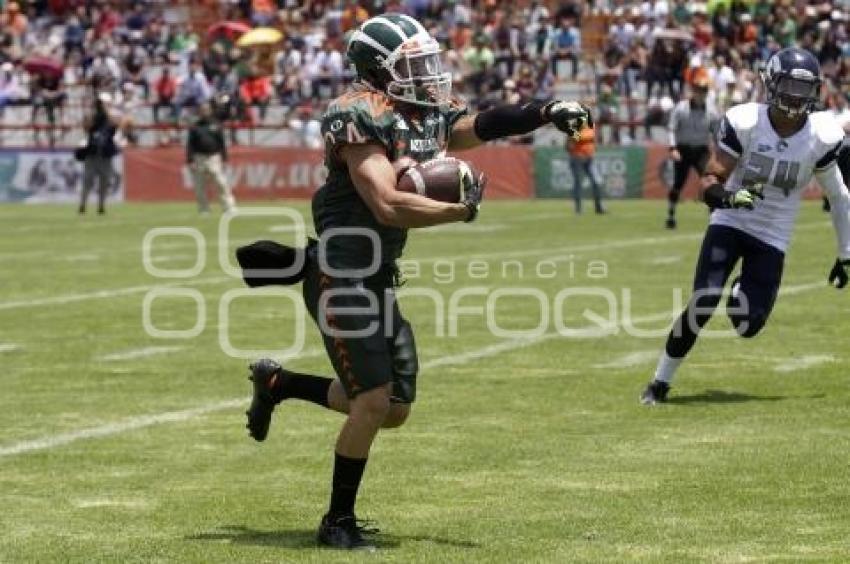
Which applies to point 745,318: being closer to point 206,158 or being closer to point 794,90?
point 794,90

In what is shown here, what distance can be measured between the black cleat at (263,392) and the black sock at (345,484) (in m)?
0.80

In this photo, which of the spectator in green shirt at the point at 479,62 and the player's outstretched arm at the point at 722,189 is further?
the spectator in green shirt at the point at 479,62

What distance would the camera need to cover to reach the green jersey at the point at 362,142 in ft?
19.9

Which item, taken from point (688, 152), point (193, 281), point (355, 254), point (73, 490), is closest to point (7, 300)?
point (193, 281)

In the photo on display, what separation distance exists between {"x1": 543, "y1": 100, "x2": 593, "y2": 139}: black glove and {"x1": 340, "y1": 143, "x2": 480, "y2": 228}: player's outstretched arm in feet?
1.69

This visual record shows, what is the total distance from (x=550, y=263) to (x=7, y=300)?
18.6 feet

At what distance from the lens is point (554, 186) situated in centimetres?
3344

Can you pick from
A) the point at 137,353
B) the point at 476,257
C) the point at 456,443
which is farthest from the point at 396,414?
the point at 476,257

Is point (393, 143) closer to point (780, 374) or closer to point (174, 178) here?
point (780, 374)

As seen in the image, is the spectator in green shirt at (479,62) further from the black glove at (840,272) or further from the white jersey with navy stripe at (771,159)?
the white jersey with navy stripe at (771,159)

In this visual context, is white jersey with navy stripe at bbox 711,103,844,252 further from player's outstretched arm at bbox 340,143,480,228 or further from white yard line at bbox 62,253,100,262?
white yard line at bbox 62,253,100,262

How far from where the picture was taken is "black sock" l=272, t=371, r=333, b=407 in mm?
6719

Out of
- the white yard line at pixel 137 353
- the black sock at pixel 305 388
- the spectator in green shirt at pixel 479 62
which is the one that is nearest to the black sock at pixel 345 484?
the black sock at pixel 305 388

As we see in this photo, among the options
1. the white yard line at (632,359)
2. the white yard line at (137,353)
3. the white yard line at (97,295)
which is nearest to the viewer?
the white yard line at (632,359)
